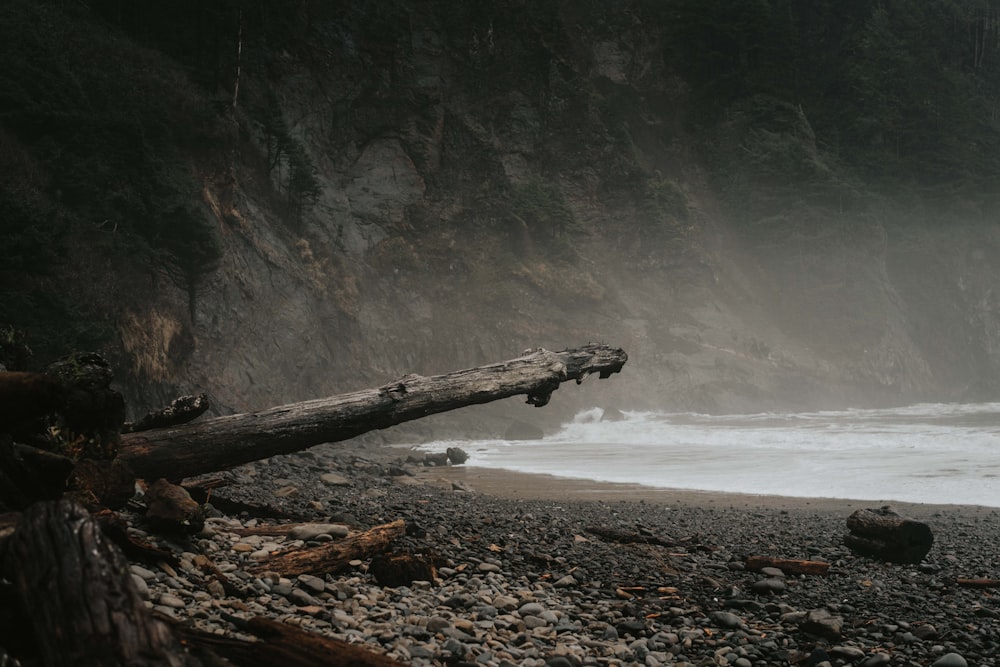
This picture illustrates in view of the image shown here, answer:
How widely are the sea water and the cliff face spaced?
717 centimetres

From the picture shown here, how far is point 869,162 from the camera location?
149 feet

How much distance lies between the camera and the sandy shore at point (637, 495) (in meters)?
8.40

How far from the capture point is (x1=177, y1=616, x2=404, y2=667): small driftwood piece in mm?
2266

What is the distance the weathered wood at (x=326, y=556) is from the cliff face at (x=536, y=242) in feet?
36.9

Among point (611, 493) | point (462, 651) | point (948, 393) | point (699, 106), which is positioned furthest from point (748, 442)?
point (948, 393)

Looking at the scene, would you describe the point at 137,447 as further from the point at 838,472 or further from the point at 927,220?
the point at 927,220

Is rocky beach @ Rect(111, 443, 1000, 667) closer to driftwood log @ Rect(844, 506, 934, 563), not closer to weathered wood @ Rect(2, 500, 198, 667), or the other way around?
driftwood log @ Rect(844, 506, 934, 563)

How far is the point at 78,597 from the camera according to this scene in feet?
6.06

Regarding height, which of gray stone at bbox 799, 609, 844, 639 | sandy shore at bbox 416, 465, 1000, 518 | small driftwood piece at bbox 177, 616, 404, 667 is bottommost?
gray stone at bbox 799, 609, 844, 639

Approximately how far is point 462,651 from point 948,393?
49.4 metres

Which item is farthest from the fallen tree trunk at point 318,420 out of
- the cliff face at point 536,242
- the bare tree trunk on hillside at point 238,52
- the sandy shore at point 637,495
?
the bare tree trunk on hillside at point 238,52

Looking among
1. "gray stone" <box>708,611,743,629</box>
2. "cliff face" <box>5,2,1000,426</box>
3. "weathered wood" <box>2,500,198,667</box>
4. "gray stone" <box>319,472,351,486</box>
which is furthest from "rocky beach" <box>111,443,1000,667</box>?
"cliff face" <box>5,2,1000,426</box>

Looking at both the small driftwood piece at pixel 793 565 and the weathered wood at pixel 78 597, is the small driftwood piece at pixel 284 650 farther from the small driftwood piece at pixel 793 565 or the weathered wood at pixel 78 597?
the small driftwood piece at pixel 793 565

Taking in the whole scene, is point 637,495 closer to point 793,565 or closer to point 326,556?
point 793,565
